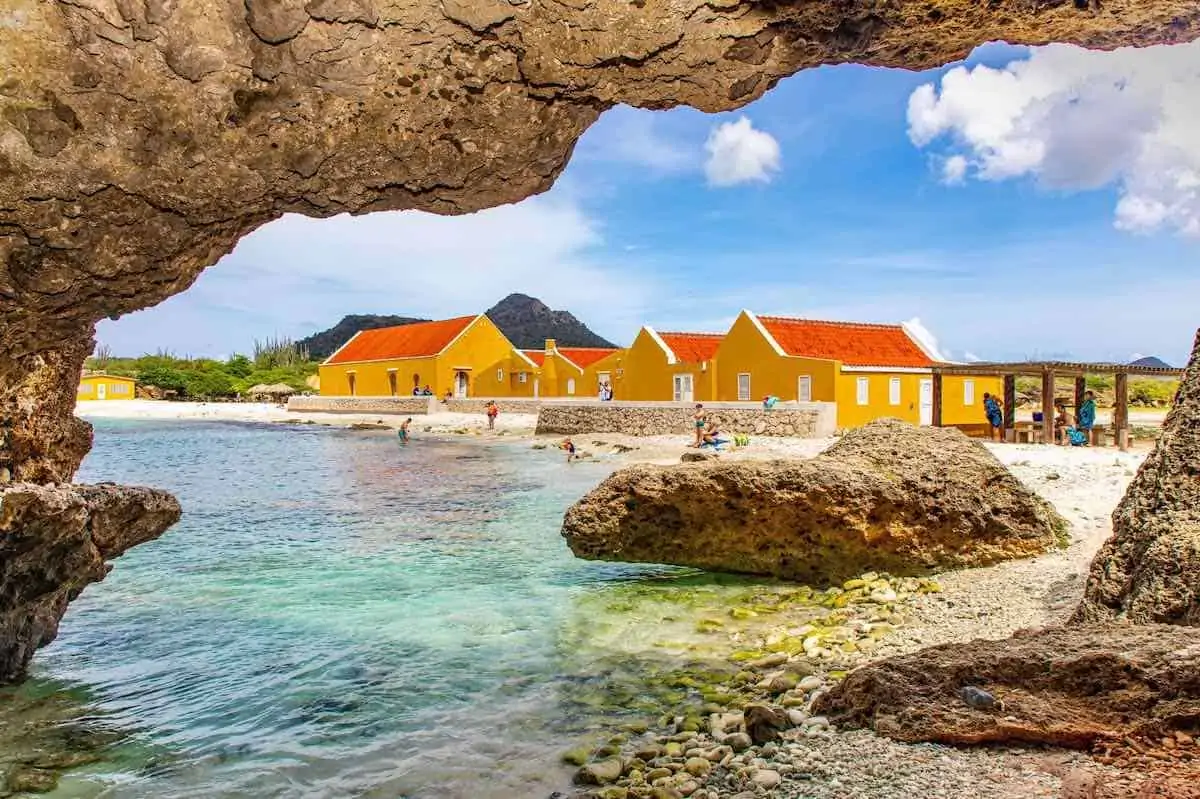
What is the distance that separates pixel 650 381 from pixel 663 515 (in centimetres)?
2679

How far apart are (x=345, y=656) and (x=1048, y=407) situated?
65.6ft

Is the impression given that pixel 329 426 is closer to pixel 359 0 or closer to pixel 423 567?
pixel 423 567

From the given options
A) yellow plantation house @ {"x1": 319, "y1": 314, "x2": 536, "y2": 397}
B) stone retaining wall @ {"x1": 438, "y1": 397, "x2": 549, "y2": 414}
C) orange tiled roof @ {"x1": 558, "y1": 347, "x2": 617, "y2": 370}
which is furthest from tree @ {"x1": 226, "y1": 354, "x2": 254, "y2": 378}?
orange tiled roof @ {"x1": 558, "y1": 347, "x2": 617, "y2": 370}

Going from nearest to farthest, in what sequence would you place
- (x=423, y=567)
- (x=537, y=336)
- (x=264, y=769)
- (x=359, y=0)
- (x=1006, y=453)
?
(x=359, y=0) → (x=264, y=769) → (x=423, y=567) → (x=1006, y=453) → (x=537, y=336)

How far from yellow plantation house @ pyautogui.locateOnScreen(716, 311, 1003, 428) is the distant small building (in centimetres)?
6478

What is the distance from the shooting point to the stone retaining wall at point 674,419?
27016mm

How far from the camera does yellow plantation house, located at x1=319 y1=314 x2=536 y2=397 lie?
165 feet

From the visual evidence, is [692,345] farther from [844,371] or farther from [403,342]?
[403,342]

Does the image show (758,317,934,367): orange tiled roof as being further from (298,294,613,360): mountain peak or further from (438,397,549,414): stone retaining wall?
(298,294,613,360): mountain peak

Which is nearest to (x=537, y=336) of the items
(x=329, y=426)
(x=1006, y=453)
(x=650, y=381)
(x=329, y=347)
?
(x=329, y=347)

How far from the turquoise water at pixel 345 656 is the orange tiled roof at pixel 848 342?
17954 mm

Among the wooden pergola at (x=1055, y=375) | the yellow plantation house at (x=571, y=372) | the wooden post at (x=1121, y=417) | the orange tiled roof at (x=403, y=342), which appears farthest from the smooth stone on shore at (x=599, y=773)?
the orange tiled roof at (x=403, y=342)

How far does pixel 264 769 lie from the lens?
4969 millimetres

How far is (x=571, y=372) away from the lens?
159ft
